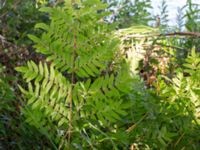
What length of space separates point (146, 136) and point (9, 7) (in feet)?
2.66

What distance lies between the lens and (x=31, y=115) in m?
0.87

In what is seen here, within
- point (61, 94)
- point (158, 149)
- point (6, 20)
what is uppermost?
point (6, 20)

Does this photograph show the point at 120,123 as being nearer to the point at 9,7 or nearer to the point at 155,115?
the point at 155,115

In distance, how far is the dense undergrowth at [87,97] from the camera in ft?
2.73

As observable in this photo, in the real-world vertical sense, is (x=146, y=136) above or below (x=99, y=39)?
below

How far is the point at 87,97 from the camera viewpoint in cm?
85

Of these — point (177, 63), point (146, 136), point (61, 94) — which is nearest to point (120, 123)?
point (146, 136)

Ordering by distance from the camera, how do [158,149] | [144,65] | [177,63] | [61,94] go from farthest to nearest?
[177,63]
[144,65]
[158,149]
[61,94]

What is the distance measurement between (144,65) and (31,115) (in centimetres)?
62

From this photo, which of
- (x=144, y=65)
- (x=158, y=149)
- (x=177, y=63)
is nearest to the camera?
(x=158, y=149)

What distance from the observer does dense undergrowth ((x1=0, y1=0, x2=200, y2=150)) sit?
0.83 meters

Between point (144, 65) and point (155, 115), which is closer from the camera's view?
point (155, 115)

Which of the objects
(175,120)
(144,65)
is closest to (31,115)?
(175,120)

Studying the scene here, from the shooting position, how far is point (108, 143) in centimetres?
90
